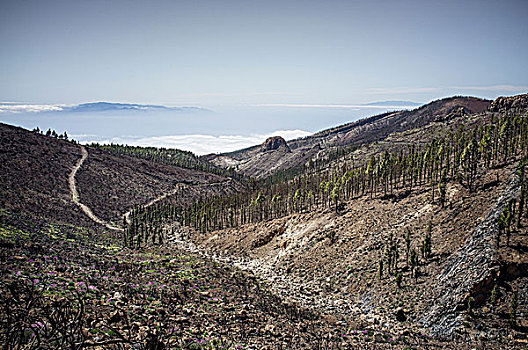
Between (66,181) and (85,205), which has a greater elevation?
(66,181)

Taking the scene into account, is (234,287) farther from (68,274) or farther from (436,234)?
(436,234)

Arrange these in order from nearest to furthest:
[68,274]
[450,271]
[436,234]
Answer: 1. [68,274]
2. [450,271]
3. [436,234]

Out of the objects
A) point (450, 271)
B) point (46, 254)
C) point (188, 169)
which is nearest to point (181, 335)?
point (46, 254)

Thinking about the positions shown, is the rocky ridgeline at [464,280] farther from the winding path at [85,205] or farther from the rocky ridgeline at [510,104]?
the rocky ridgeline at [510,104]

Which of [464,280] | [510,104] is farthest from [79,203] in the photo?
[510,104]

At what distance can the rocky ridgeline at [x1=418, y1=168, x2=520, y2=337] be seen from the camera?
2430cm

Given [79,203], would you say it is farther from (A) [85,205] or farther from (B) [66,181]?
(B) [66,181]

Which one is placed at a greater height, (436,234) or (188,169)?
(436,234)

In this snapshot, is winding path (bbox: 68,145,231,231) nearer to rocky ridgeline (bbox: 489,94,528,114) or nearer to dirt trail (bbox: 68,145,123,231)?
dirt trail (bbox: 68,145,123,231)

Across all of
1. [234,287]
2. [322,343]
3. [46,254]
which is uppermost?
[46,254]

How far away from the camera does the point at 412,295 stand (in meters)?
30.7

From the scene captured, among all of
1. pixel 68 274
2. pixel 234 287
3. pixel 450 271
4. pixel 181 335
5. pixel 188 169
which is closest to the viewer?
pixel 181 335

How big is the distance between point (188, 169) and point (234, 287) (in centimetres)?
17270

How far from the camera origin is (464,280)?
87.0ft
